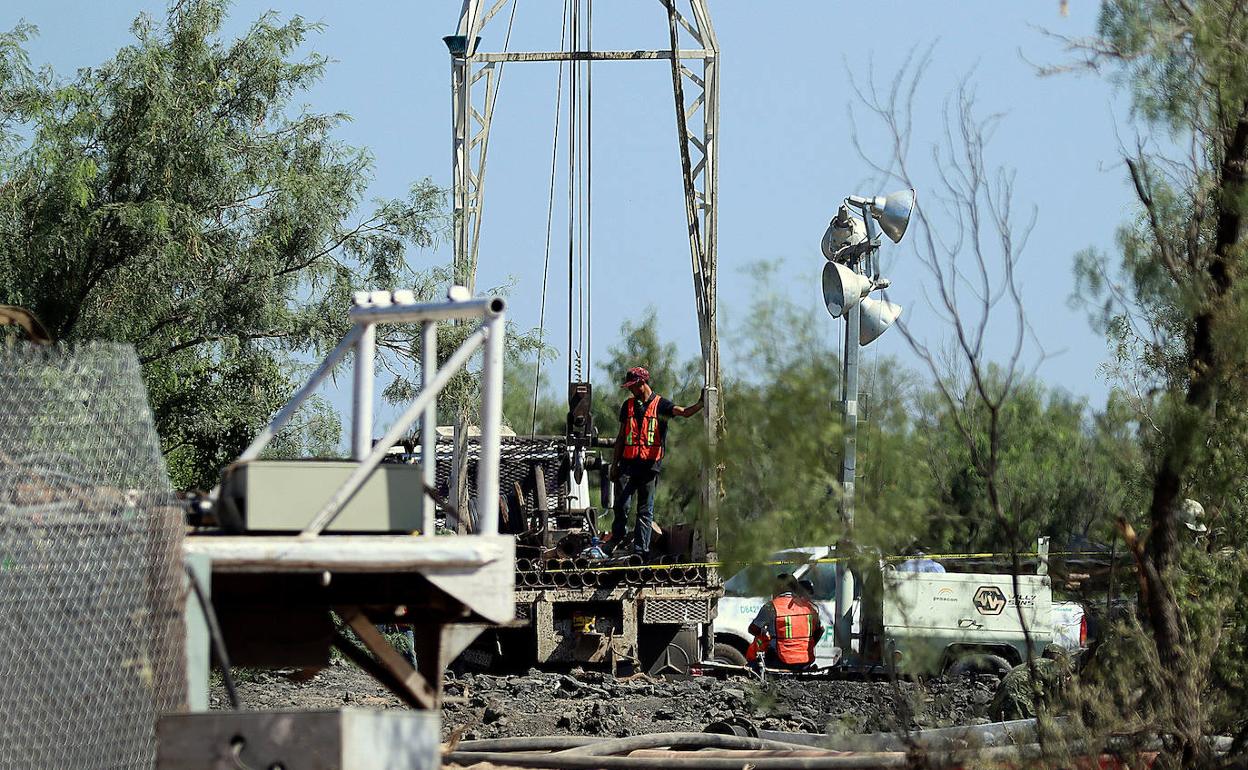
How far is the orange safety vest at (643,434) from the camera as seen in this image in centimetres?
1748

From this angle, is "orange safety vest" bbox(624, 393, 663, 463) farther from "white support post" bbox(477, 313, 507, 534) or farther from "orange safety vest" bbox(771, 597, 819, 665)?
"white support post" bbox(477, 313, 507, 534)

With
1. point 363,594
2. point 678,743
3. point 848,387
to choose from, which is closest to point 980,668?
point 848,387

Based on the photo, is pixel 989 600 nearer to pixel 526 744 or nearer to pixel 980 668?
pixel 980 668

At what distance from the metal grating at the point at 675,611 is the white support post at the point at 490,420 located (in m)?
10.9

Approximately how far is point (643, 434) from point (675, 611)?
2040 millimetres

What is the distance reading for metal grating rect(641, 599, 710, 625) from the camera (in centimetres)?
1812

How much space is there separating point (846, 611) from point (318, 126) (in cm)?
761

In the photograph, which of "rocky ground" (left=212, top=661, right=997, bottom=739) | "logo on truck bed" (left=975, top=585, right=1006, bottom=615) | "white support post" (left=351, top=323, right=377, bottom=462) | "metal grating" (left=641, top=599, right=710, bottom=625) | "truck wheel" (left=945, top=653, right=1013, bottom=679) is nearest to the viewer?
"white support post" (left=351, top=323, right=377, bottom=462)

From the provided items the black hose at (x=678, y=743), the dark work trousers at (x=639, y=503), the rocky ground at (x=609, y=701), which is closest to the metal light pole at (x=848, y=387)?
the rocky ground at (x=609, y=701)

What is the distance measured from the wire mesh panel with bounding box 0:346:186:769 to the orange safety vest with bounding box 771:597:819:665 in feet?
44.7

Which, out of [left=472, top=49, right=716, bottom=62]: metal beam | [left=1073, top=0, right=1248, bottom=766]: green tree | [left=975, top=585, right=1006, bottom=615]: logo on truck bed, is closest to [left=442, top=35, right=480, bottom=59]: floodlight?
[left=472, top=49, right=716, bottom=62]: metal beam

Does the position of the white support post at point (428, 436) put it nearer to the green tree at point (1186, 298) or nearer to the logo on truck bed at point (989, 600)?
the green tree at point (1186, 298)

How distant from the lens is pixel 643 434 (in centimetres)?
1756

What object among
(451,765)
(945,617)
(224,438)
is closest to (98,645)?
(451,765)
